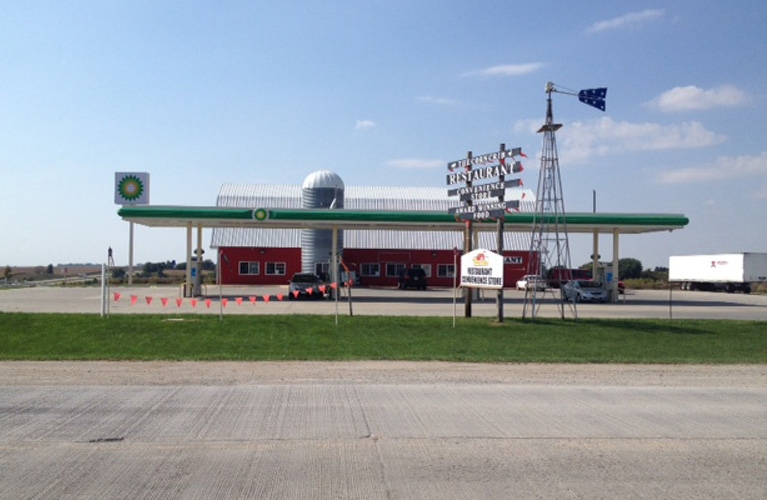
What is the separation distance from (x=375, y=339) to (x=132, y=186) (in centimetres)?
3647

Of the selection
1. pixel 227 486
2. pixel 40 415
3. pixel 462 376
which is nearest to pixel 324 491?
pixel 227 486

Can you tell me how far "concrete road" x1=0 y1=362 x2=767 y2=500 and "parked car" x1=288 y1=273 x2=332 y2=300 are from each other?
84.7ft

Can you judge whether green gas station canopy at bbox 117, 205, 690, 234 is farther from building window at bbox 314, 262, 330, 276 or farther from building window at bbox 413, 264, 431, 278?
building window at bbox 413, 264, 431, 278

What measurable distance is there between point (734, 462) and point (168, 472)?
6.02m

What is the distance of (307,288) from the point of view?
1586 inches

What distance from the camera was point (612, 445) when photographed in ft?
28.4

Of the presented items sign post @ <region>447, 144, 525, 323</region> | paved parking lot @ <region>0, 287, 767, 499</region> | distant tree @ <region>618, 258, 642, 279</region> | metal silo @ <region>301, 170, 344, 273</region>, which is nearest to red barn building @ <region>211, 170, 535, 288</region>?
metal silo @ <region>301, 170, 344, 273</region>

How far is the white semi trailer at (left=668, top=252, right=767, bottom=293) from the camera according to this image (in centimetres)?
6044

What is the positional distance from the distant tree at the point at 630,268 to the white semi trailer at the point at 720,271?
37.9m

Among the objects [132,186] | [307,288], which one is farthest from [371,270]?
[307,288]

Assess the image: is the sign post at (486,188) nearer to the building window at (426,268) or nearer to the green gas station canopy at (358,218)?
the green gas station canopy at (358,218)

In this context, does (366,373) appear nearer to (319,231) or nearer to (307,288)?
(307,288)

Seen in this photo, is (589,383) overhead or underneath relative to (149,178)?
underneath

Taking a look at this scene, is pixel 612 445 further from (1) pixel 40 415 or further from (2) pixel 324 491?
(1) pixel 40 415
